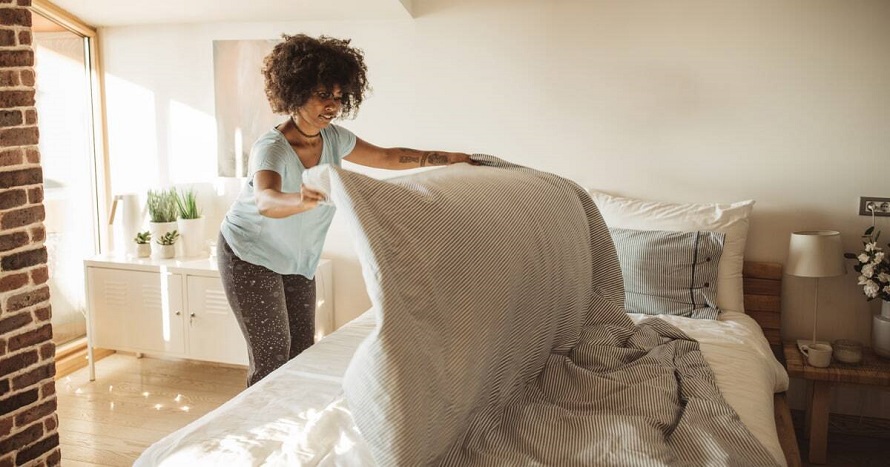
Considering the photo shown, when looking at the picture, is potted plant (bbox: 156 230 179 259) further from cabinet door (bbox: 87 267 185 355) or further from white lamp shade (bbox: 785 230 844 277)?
white lamp shade (bbox: 785 230 844 277)

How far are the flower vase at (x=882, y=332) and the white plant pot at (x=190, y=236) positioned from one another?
3155mm

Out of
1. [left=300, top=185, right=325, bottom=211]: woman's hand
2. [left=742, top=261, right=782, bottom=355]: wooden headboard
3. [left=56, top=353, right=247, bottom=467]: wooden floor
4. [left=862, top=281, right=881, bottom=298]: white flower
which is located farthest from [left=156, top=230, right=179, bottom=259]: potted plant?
[left=862, top=281, right=881, bottom=298]: white flower

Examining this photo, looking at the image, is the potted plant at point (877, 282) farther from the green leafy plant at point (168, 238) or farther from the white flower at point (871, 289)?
the green leafy plant at point (168, 238)

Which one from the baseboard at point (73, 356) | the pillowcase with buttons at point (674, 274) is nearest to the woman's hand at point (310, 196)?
the pillowcase with buttons at point (674, 274)

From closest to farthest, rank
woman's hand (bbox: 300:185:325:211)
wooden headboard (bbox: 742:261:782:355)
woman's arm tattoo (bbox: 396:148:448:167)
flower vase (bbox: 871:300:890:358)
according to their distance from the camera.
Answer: woman's hand (bbox: 300:185:325:211) → woman's arm tattoo (bbox: 396:148:448:167) → flower vase (bbox: 871:300:890:358) → wooden headboard (bbox: 742:261:782:355)

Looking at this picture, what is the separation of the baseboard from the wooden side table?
3450mm

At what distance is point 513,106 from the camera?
11.1ft

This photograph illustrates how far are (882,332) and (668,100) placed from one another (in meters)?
1.28

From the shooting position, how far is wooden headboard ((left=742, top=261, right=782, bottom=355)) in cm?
307

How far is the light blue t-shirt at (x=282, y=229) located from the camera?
222 centimetres

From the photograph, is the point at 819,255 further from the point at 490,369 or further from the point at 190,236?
the point at 190,236

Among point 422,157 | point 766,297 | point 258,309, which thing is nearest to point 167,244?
point 258,309

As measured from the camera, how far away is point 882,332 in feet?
9.34

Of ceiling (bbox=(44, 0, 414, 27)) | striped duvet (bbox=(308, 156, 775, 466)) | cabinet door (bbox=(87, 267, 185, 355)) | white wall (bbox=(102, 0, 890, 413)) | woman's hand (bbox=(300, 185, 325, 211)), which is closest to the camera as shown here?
striped duvet (bbox=(308, 156, 775, 466))
